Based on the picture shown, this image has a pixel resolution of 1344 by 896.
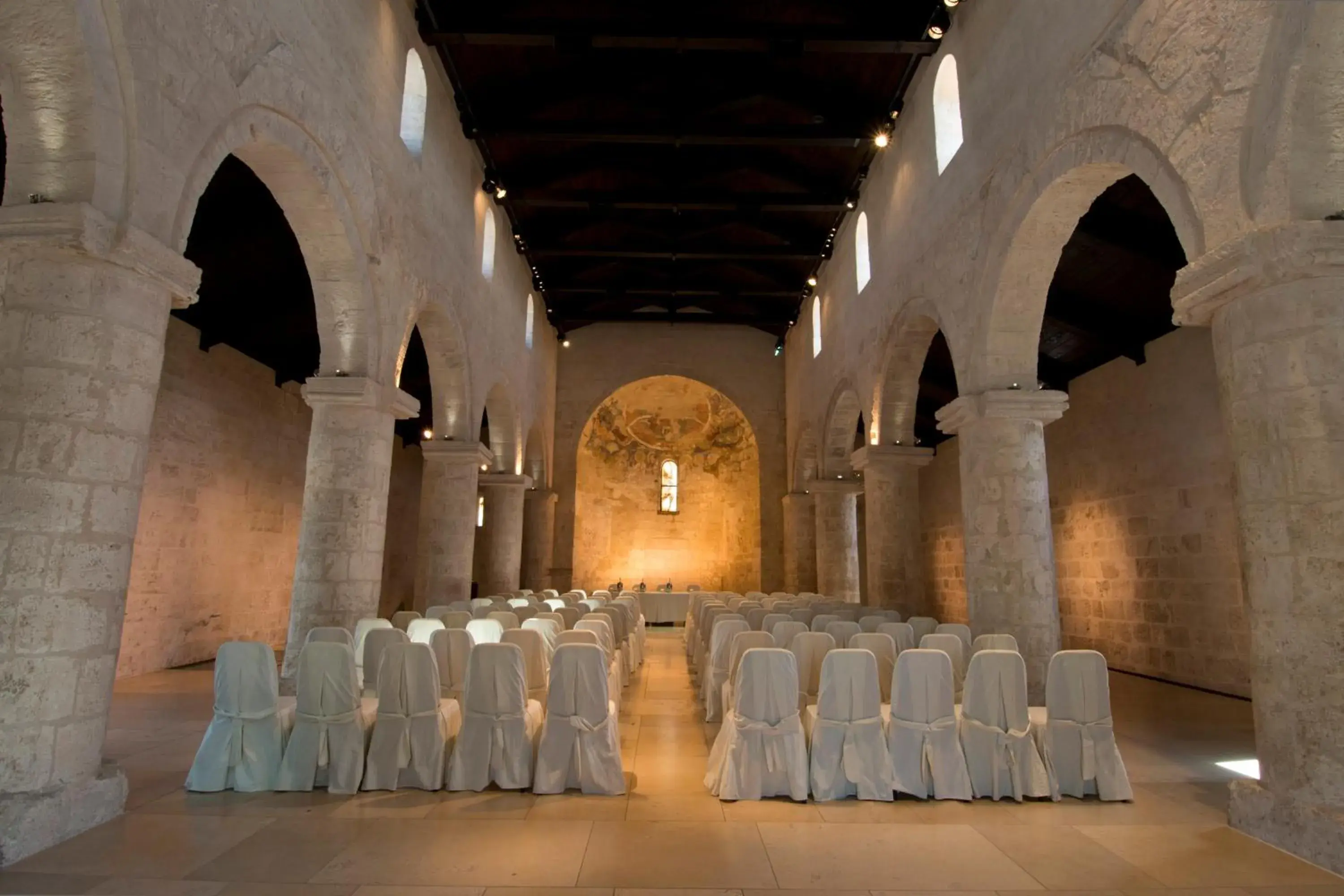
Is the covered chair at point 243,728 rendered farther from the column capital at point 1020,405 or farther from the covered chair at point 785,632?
the column capital at point 1020,405

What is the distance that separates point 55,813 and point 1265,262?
693cm

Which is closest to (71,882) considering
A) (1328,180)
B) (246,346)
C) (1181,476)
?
(1328,180)

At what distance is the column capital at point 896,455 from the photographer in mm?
11656

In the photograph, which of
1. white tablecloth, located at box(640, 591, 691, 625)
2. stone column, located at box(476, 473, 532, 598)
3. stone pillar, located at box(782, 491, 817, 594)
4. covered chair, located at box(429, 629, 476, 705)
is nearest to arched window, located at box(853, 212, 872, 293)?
stone pillar, located at box(782, 491, 817, 594)

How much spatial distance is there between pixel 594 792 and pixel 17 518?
3520 millimetres

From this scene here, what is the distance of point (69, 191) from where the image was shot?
4.14 m

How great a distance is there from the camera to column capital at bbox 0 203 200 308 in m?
3.98

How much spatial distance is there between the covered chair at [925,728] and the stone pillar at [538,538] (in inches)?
631

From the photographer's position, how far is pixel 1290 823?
3883 mm

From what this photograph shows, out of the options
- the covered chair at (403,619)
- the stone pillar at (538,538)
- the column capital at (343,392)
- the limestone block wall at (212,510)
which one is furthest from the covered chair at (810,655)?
the stone pillar at (538,538)

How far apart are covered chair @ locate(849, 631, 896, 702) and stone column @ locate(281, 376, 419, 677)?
5.06m

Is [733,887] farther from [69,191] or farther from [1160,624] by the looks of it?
[1160,624]

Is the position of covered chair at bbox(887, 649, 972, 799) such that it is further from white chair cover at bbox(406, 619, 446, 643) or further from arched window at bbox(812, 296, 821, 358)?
arched window at bbox(812, 296, 821, 358)

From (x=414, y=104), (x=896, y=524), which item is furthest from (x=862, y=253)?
(x=414, y=104)
